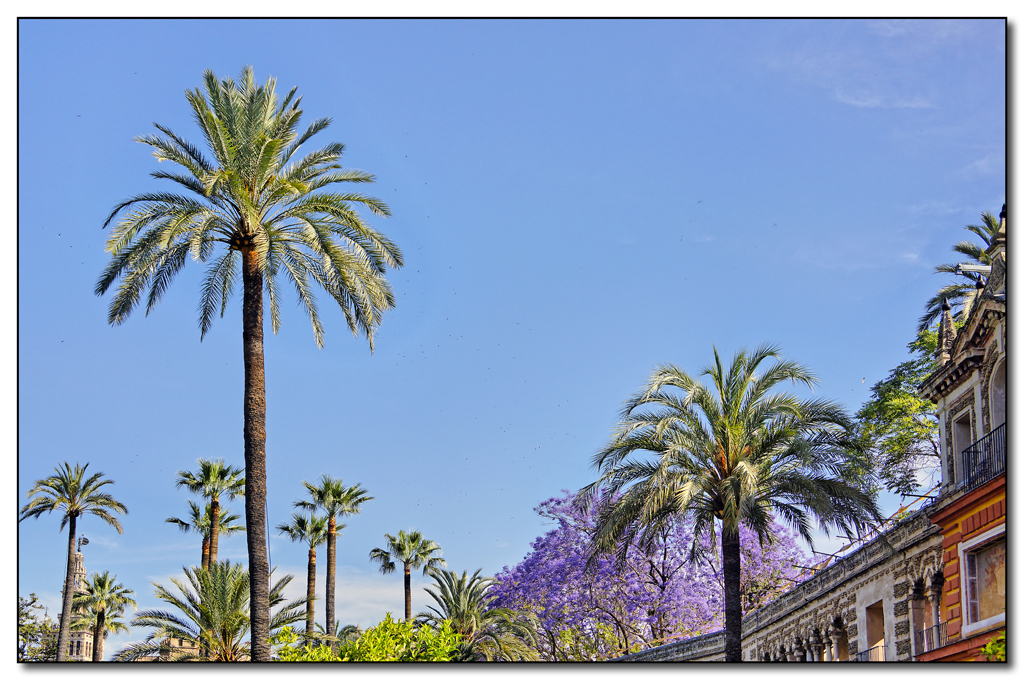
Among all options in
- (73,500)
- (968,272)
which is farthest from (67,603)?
(968,272)

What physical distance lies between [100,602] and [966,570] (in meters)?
44.0

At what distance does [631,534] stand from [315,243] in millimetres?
8096

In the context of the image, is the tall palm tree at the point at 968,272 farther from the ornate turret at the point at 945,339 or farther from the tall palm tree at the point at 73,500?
the tall palm tree at the point at 73,500

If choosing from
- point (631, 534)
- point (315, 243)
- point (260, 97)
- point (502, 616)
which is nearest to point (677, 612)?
point (502, 616)

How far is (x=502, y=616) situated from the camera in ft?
123

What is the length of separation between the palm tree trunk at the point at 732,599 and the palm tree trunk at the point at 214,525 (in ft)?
90.4

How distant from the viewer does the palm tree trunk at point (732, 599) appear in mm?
18359

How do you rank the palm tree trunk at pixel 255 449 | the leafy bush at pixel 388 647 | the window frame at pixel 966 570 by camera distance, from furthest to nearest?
the palm tree trunk at pixel 255 449, the leafy bush at pixel 388 647, the window frame at pixel 966 570

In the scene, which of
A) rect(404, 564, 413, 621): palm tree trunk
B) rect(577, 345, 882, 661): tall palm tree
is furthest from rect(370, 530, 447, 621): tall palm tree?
rect(577, 345, 882, 661): tall palm tree

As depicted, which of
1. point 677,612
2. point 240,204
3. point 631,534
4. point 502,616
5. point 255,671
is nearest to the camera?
point 255,671

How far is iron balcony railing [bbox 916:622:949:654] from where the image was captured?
1741cm

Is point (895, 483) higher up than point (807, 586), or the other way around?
point (895, 483)

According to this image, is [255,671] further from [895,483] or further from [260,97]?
[895,483]

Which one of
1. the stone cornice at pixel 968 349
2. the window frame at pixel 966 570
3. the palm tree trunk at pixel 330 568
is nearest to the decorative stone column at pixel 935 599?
the window frame at pixel 966 570
